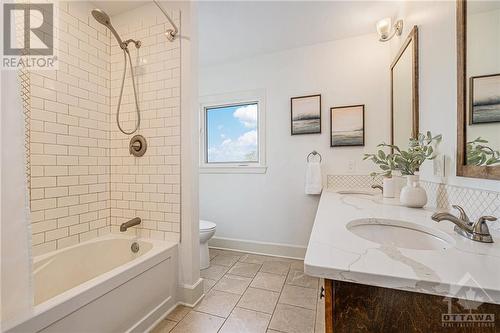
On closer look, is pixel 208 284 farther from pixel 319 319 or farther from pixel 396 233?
pixel 396 233

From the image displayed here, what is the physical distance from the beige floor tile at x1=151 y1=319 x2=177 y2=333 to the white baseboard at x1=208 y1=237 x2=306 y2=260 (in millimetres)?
1308

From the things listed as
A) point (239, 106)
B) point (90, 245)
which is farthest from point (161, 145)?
point (239, 106)

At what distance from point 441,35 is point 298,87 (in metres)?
1.38

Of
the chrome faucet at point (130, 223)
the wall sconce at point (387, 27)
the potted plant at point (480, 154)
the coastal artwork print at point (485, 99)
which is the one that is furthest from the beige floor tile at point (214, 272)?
the wall sconce at point (387, 27)

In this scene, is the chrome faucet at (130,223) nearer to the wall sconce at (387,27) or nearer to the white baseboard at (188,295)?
the white baseboard at (188,295)

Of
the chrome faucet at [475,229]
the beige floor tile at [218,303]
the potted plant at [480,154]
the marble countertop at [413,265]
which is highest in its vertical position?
the potted plant at [480,154]

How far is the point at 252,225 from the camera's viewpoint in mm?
2699

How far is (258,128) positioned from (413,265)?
2280 millimetres

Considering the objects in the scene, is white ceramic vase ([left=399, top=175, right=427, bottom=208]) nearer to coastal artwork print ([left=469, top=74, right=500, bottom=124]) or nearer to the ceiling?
coastal artwork print ([left=469, top=74, right=500, bottom=124])

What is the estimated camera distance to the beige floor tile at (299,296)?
66.4 inches

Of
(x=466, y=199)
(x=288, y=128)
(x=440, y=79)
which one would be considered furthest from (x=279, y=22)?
(x=466, y=199)

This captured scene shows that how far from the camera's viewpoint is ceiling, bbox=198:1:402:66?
1.86m

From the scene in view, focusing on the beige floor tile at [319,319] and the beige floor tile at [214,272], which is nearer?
the beige floor tile at [319,319]

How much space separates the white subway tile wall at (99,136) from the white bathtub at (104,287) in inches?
5.5
